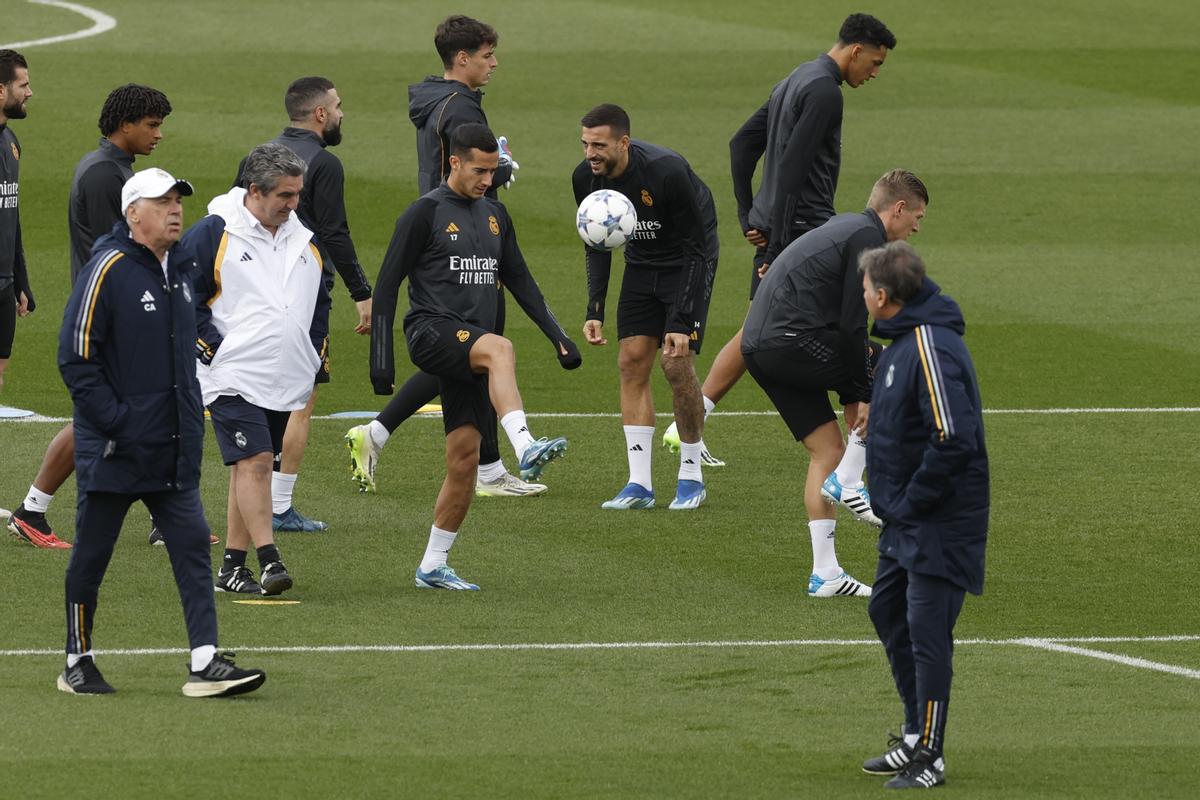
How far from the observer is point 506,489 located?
12789 mm

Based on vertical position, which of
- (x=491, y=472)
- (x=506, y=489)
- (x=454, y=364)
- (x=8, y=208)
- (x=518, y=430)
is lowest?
(x=506, y=489)

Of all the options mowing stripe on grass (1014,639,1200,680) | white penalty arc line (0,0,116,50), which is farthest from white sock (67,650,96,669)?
white penalty arc line (0,0,116,50)

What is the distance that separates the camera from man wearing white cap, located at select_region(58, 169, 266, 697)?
8.05 m

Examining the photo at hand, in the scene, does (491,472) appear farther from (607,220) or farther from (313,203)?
(313,203)

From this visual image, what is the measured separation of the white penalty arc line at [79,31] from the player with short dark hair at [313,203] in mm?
22000

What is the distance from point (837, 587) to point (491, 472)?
10.0 feet

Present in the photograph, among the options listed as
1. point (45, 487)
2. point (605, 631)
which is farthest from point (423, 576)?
point (45, 487)

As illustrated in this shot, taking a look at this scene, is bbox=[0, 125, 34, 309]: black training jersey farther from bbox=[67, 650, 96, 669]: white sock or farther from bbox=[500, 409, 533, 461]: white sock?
bbox=[67, 650, 96, 669]: white sock

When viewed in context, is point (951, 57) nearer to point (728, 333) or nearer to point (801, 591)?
point (728, 333)

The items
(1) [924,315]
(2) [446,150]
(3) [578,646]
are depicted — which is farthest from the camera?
(2) [446,150]

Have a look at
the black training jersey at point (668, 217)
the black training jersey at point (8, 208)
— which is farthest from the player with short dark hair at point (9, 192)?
the black training jersey at point (668, 217)

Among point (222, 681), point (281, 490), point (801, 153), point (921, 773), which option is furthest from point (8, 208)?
point (921, 773)

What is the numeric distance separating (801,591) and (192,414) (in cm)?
336

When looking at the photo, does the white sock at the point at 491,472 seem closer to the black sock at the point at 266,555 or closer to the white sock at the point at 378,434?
the white sock at the point at 378,434
